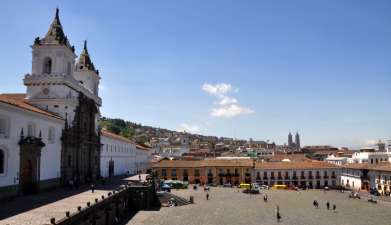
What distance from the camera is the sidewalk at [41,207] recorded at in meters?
22.5

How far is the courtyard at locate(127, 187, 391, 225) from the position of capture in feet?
126

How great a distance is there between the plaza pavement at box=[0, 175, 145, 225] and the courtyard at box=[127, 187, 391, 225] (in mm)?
6376

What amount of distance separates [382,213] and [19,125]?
3707cm

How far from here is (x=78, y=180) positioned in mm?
45719

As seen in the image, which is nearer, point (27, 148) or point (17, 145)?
point (17, 145)

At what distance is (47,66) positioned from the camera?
44.1 metres

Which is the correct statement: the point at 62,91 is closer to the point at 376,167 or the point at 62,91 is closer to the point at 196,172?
the point at 196,172

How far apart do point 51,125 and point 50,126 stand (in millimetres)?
160

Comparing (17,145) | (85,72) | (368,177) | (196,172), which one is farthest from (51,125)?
(368,177)

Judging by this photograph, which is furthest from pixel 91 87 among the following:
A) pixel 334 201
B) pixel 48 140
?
pixel 334 201

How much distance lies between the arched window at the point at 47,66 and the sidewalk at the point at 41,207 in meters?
13.8

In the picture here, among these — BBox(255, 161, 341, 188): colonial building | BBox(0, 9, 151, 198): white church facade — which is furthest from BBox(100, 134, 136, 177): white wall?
BBox(255, 161, 341, 188): colonial building

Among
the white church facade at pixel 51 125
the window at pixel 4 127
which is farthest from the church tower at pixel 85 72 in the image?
the window at pixel 4 127

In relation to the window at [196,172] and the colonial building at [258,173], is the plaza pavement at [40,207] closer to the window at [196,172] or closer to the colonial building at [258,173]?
the colonial building at [258,173]
